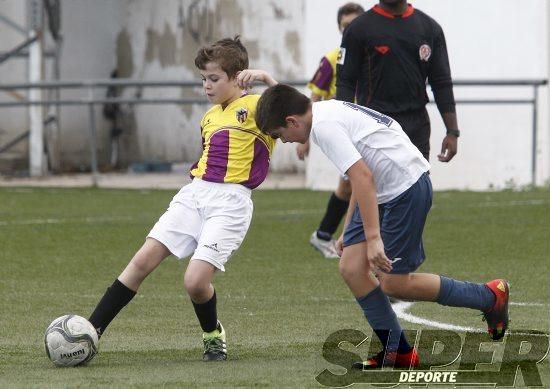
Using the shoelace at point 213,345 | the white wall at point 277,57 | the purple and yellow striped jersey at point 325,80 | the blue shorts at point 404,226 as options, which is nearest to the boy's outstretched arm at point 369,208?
the blue shorts at point 404,226

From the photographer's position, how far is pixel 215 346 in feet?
22.0

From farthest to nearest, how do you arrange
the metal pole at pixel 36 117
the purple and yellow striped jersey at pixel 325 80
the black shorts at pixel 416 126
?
1. the metal pole at pixel 36 117
2. the purple and yellow striped jersey at pixel 325 80
3. the black shorts at pixel 416 126

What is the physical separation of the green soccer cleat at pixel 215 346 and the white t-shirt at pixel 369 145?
106 cm

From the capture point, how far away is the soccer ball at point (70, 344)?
6.47 metres

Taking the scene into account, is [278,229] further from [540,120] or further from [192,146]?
[192,146]

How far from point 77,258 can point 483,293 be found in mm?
5433

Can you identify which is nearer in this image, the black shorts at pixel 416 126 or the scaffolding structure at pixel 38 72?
the black shorts at pixel 416 126

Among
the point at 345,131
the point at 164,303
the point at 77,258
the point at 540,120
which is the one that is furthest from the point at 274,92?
the point at 540,120

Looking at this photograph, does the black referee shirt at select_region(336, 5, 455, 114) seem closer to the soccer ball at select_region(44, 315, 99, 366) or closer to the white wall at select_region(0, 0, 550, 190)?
the soccer ball at select_region(44, 315, 99, 366)

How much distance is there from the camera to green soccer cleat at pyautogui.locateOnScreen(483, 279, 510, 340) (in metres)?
6.62

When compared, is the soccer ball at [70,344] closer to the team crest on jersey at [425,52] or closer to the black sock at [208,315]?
the black sock at [208,315]

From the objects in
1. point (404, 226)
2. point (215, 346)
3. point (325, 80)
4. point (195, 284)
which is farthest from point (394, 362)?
point (325, 80)
